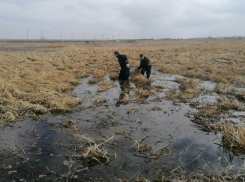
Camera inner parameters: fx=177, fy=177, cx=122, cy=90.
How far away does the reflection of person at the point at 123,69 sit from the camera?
10100 millimetres

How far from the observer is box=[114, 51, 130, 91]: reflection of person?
398 inches

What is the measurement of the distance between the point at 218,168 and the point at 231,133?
1.26 m

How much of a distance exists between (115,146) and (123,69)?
6824 mm

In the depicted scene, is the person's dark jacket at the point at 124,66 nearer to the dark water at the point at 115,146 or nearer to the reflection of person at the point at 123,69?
the reflection of person at the point at 123,69

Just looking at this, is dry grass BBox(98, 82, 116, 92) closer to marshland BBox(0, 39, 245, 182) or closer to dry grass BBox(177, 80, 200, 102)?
marshland BBox(0, 39, 245, 182)

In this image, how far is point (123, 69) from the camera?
34.8 feet

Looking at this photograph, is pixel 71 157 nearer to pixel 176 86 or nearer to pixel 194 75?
pixel 176 86

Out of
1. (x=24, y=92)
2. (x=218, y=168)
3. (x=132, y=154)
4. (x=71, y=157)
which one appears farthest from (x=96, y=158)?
(x=24, y=92)

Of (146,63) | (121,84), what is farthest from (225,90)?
(121,84)

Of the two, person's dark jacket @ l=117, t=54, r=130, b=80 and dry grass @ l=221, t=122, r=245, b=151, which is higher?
person's dark jacket @ l=117, t=54, r=130, b=80

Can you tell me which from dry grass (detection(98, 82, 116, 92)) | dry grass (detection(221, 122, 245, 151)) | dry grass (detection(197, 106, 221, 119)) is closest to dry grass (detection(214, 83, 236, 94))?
dry grass (detection(197, 106, 221, 119))

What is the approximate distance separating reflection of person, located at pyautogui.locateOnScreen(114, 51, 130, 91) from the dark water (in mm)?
3885

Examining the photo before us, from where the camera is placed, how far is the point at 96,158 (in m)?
3.82

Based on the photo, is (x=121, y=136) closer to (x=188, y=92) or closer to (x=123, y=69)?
(x=188, y=92)
